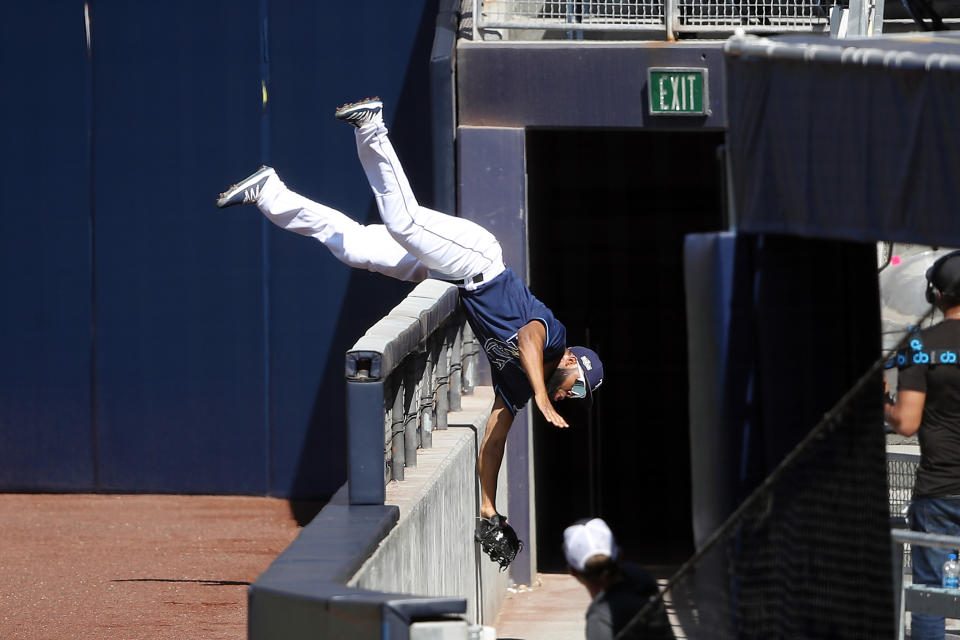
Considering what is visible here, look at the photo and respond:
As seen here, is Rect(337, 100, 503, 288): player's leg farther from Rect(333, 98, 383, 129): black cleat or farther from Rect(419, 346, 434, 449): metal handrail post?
Rect(419, 346, 434, 449): metal handrail post

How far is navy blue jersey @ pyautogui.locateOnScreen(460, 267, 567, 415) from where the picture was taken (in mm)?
7363

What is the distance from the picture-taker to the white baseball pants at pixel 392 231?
7227mm

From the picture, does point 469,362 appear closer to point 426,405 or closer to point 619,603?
point 426,405

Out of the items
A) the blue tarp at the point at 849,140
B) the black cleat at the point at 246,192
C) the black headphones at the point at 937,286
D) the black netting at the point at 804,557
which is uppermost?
the blue tarp at the point at 849,140

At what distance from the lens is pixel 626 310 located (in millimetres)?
13125

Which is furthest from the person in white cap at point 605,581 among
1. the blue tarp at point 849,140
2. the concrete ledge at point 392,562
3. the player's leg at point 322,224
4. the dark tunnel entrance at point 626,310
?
the dark tunnel entrance at point 626,310

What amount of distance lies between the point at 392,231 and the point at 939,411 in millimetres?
2928

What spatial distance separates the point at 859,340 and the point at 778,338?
278 mm

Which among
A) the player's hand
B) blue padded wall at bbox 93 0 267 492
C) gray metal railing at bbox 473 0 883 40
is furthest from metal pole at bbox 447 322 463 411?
blue padded wall at bbox 93 0 267 492

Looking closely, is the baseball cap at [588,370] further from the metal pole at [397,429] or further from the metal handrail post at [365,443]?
the metal handrail post at [365,443]

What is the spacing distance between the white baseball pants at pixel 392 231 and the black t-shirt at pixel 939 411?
92.7 inches

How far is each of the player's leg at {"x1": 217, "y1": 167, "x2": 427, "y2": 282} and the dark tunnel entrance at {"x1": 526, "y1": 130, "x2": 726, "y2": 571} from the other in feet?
17.0

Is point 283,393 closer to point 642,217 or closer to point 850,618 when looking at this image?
point 642,217

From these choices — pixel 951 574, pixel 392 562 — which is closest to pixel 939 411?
pixel 951 574
